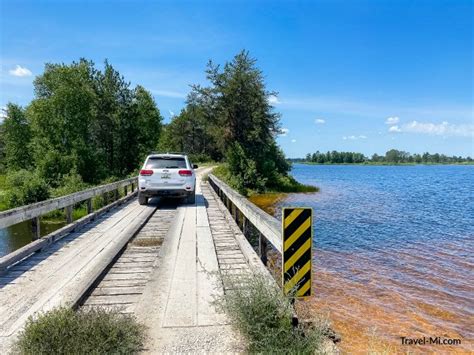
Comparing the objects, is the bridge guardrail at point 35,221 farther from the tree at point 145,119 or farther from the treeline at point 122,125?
the tree at point 145,119

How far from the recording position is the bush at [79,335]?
9.98 ft

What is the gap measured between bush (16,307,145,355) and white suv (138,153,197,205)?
9.28 meters

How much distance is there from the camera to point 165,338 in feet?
11.7

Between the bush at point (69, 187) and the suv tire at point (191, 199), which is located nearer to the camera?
the suv tire at point (191, 199)

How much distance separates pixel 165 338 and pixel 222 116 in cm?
3485

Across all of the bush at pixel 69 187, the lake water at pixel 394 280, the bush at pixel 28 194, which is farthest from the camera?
the bush at pixel 69 187

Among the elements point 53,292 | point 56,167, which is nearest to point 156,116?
point 56,167

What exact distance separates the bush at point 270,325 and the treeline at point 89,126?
31.3m

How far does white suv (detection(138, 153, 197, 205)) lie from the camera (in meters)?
12.6

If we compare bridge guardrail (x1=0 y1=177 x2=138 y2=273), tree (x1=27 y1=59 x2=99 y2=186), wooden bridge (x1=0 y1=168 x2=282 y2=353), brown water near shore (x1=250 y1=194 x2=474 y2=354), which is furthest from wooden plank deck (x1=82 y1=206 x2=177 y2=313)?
tree (x1=27 y1=59 x2=99 y2=186)

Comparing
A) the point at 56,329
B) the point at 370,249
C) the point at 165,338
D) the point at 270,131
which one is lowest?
the point at 370,249

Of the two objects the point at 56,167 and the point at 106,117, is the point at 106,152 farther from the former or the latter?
the point at 56,167

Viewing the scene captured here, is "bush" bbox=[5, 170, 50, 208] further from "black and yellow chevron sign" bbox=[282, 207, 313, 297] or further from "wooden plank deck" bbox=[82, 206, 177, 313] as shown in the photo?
"black and yellow chevron sign" bbox=[282, 207, 313, 297]

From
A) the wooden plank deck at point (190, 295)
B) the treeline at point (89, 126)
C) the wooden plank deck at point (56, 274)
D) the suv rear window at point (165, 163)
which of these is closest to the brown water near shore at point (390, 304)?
the wooden plank deck at point (190, 295)
